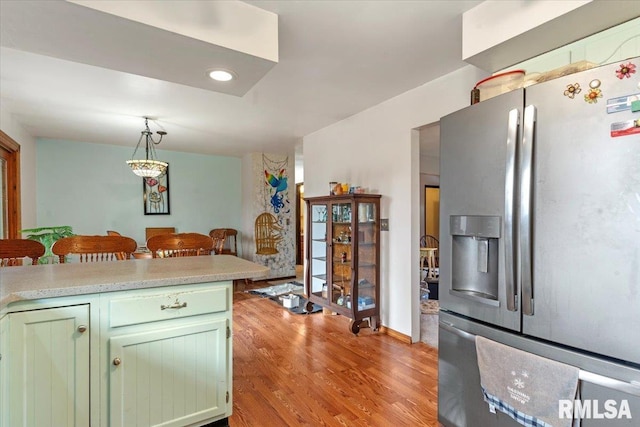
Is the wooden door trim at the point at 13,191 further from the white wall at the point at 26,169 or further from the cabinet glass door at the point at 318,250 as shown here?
the cabinet glass door at the point at 318,250

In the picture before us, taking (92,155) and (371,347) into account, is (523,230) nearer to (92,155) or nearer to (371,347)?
(371,347)

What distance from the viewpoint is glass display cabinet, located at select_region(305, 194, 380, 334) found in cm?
335

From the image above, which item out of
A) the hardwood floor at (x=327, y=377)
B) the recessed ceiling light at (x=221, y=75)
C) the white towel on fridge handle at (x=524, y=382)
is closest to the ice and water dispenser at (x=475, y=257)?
the white towel on fridge handle at (x=524, y=382)

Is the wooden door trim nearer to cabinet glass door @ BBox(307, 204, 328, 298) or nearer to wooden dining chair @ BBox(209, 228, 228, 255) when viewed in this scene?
wooden dining chair @ BBox(209, 228, 228, 255)

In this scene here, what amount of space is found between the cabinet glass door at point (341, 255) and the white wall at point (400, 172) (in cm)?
37

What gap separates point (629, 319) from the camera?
1.10 meters

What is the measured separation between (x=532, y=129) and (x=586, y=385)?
3.26ft

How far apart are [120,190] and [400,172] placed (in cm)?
478

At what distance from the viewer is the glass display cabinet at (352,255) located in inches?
132

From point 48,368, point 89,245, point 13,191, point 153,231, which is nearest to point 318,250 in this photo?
point 89,245

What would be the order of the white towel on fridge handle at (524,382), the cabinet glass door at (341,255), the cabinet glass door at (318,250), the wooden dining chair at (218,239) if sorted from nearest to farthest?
the white towel on fridge handle at (524,382) → the cabinet glass door at (341,255) → the cabinet glass door at (318,250) → the wooden dining chair at (218,239)

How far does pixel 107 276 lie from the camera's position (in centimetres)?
155

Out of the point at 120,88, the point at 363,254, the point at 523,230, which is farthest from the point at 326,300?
the point at 120,88

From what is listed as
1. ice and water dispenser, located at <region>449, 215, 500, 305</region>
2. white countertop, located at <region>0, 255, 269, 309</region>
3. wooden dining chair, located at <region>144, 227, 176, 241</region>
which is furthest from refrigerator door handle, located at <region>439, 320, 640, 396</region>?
wooden dining chair, located at <region>144, 227, 176, 241</region>
